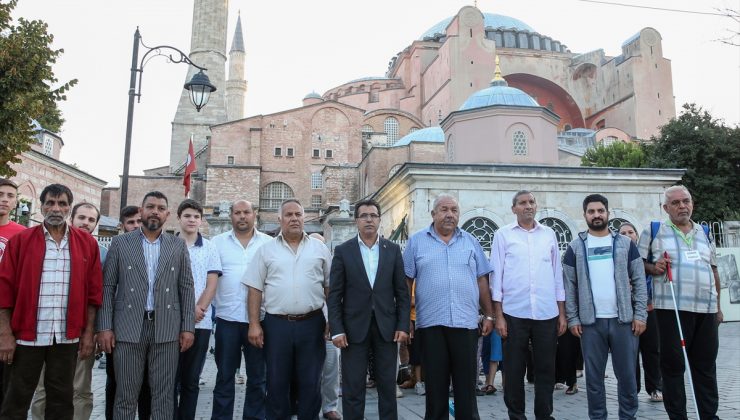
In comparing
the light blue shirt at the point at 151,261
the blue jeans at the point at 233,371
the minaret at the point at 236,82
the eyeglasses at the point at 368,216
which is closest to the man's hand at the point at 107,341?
the light blue shirt at the point at 151,261

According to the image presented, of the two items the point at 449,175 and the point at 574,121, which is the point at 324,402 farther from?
the point at 574,121

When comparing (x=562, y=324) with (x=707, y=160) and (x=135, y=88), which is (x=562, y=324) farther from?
(x=707, y=160)

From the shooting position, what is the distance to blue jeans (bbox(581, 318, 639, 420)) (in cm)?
474

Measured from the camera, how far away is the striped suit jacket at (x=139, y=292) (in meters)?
4.14

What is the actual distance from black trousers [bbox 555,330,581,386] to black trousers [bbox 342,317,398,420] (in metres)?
2.52

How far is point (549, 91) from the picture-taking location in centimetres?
5275

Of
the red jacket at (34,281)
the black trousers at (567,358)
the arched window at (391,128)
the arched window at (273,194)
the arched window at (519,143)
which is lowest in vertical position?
the black trousers at (567,358)

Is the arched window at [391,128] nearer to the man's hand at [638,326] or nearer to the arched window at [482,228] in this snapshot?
the arched window at [482,228]

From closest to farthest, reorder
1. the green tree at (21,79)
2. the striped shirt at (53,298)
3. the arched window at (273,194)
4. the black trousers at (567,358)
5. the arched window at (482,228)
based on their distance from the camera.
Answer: the striped shirt at (53,298), the black trousers at (567,358), the green tree at (21,79), the arched window at (482,228), the arched window at (273,194)

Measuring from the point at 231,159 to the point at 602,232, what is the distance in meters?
33.9

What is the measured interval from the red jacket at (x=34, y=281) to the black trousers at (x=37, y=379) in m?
0.14

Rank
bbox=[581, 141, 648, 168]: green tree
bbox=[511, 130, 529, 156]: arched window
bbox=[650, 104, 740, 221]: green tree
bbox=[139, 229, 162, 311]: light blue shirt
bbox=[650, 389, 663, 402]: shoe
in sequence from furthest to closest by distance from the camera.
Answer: bbox=[581, 141, 648, 168]: green tree
bbox=[650, 104, 740, 221]: green tree
bbox=[511, 130, 529, 156]: arched window
bbox=[650, 389, 663, 402]: shoe
bbox=[139, 229, 162, 311]: light blue shirt

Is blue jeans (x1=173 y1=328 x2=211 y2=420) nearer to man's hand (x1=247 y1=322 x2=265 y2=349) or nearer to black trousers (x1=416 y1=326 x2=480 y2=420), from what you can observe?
man's hand (x1=247 y1=322 x2=265 y2=349)

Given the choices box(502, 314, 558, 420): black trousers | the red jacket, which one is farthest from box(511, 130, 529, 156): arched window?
the red jacket
